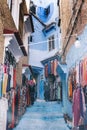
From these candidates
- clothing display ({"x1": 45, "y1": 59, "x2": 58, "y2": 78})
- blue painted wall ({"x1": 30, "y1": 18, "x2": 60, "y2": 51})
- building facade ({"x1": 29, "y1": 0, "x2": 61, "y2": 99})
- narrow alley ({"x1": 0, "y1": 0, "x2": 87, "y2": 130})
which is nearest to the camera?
narrow alley ({"x1": 0, "y1": 0, "x2": 87, "y2": 130})

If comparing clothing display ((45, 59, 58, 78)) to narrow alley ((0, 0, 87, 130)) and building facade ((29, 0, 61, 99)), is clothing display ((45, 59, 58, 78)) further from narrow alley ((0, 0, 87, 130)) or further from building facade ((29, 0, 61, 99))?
building facade ((29, 0, 61, 99))

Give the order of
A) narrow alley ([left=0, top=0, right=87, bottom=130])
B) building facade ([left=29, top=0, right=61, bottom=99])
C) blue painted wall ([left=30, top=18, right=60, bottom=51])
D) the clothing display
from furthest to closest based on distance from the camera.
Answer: blue painted wall ([left=30, top=18, right=60, bottom=51]), building facade ([left=29, top=0, right=61, bottom=99]), the clothing display, narrow alley ([left=0, top=0, right=87, bottom=130])

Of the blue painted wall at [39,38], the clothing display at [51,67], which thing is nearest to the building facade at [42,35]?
the blue painted wall at [39,38]

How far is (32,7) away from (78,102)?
19.3 metres

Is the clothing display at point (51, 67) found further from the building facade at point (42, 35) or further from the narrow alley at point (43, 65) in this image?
the building facade at point (42, 35)

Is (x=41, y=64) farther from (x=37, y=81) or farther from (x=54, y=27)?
(x=54, y=27)

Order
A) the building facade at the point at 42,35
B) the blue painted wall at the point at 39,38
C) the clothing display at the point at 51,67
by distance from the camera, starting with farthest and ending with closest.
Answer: the blue painted wall at the point at 39,38 < the building facade at the point at 42,35 < the clothing display at the point at 51,67

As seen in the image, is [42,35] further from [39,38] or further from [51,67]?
[51,67]

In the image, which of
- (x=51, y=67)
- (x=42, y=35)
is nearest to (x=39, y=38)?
(x=42, y=35)

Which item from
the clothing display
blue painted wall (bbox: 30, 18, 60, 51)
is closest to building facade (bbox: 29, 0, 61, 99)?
blue painted wall (bbox: 30, 18, 60, 51)

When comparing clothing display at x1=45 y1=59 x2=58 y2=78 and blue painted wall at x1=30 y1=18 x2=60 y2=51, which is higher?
blue painted wall at x1=30 y1=18 x2=60 y2=51

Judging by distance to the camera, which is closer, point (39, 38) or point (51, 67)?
point (51, 67)

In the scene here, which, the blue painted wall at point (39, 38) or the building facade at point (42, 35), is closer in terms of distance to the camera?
the building facade at point (42, 35)

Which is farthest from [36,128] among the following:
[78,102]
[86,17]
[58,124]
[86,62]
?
[86,17]
